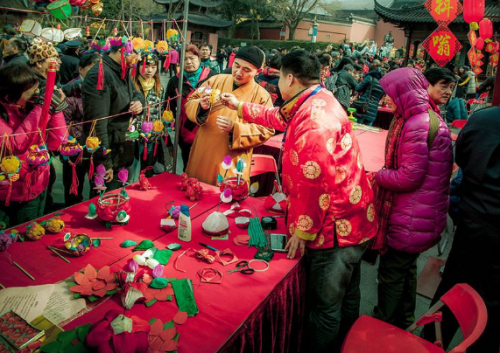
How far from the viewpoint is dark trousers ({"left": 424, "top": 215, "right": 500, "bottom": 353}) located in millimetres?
1559

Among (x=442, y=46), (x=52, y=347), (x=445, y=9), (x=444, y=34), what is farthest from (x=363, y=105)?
(x=52, y=347)

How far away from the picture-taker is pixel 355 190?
1529 mm

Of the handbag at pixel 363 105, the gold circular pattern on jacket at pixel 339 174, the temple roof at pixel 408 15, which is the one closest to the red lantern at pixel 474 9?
the handbag at pixel 363 105

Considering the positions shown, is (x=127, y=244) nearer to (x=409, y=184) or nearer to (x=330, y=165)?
(x=330, y=165)

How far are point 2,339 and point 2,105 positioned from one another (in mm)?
1260

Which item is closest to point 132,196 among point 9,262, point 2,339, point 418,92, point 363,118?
point 9,262

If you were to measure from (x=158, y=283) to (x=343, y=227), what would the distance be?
0.79 metres

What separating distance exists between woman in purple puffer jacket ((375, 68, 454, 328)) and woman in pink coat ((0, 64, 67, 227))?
165cm

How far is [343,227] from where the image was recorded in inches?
60.5

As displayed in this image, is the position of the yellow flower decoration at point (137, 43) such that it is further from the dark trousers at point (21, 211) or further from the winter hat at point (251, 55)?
the dark trousers at point (21, 211)

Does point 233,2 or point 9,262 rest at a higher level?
point 233,2

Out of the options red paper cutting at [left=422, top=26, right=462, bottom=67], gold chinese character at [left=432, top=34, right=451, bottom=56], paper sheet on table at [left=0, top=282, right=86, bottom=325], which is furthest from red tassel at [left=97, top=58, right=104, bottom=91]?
gold chinese character at [left=432, top=34, right=451, bottom=56]

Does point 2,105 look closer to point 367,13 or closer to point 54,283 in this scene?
point 54,283

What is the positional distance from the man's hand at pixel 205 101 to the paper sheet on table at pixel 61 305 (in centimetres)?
139
